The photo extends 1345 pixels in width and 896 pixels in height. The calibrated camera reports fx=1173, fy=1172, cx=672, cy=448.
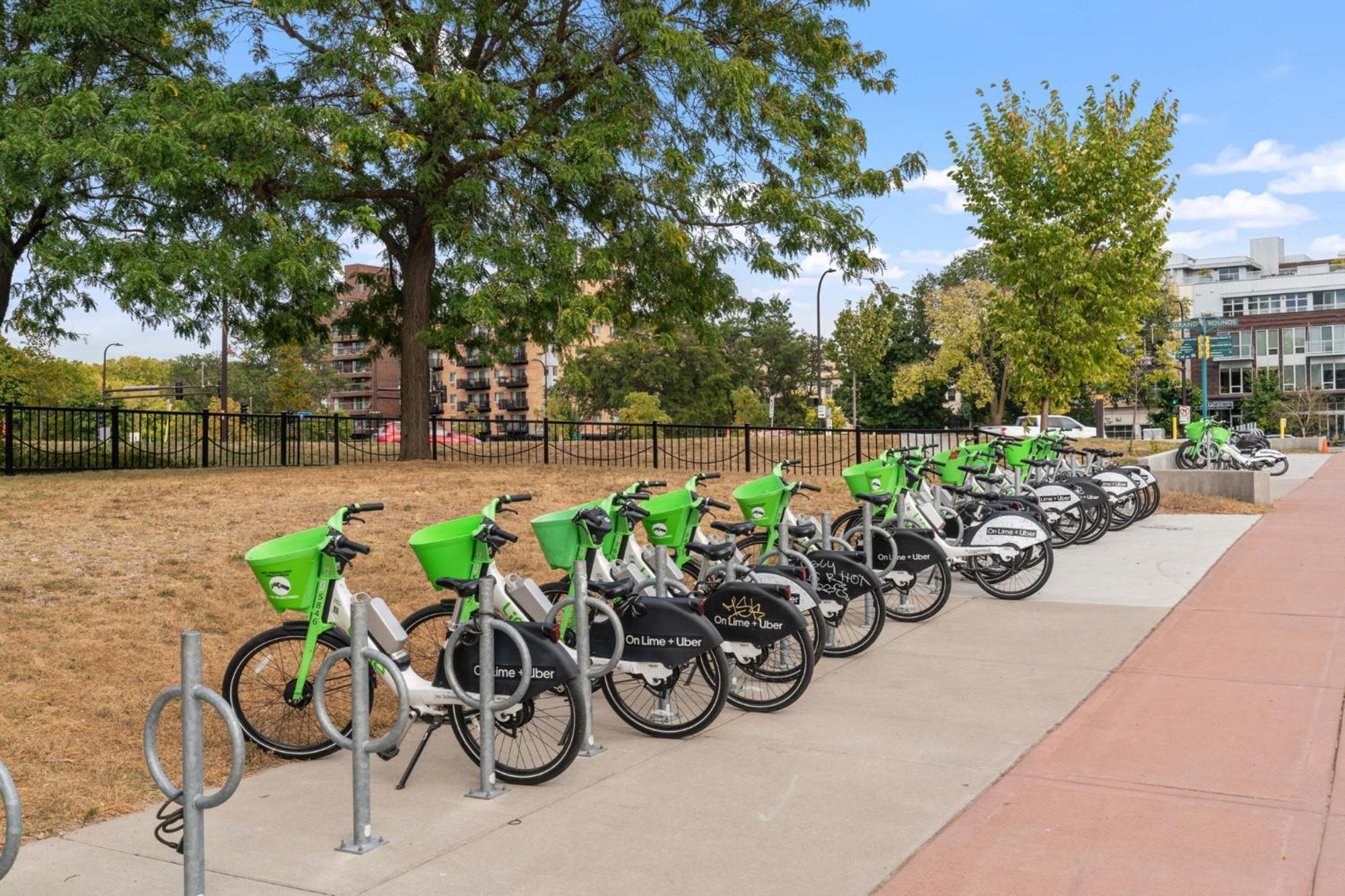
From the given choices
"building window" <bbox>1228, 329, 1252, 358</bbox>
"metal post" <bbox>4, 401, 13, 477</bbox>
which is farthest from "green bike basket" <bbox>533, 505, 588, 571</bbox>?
"building window" <bbox>1228, 329, 1252, 358</bbox>

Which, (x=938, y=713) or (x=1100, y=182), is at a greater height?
(x=1100, y=182)

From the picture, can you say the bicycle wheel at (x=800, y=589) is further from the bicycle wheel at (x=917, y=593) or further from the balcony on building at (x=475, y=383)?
the balcony on building at (x=475, y=383)

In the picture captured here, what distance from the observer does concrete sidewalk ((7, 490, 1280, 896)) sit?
400 cm

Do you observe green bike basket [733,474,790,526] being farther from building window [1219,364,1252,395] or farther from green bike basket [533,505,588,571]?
building window [1219,364,1252,395]

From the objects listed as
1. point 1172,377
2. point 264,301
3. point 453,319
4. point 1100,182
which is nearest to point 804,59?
point 1100,182

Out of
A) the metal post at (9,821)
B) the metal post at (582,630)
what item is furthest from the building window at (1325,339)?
the metal post at (9,821)

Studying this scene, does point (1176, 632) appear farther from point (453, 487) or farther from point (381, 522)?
point (453, 487)

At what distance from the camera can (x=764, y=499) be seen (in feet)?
24.6

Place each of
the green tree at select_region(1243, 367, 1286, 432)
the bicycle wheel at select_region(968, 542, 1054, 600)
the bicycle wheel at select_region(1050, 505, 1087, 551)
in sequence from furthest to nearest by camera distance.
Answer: the green tree at select_region(1243, 367, 1286, 432) → the bicycle wheel at select_region(1050, 505, 1087, 551) → the bicycle wheel at select_region(968, 542, 1054, 600)

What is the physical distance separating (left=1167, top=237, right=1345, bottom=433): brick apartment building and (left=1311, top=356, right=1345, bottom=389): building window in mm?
48

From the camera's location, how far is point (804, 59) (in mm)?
19328

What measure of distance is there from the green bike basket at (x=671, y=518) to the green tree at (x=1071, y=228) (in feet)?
49.3

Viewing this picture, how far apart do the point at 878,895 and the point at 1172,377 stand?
178ft

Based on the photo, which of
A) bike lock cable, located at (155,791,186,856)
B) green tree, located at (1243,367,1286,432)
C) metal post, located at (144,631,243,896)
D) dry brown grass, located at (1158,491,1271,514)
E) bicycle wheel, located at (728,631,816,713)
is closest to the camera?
metal post, located at (144,631,243,896)
